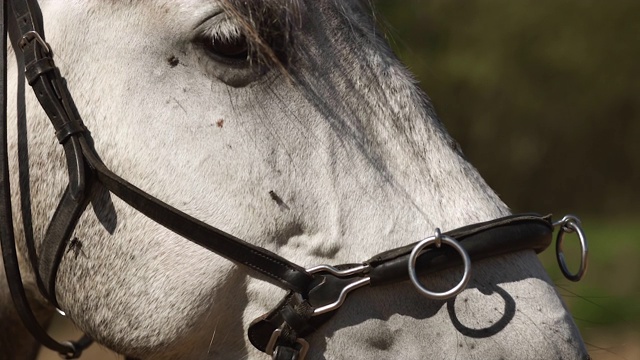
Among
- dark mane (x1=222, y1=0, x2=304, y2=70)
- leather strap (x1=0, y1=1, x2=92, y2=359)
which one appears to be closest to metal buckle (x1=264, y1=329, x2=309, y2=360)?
dark mane (x1=222, y1=0, x2=304, y2=70)

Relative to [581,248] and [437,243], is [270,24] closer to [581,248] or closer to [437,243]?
[437,243]

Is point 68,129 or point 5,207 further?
point 5,207

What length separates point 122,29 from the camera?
80.2 inches

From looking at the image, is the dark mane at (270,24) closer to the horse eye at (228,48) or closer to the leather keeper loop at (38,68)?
the horse eye at (228,48)

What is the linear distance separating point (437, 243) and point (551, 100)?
16565 mm

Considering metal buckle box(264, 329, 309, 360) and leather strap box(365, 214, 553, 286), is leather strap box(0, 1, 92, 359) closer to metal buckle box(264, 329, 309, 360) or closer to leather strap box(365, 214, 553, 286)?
metal buckle box(264, 329, 309, 360)

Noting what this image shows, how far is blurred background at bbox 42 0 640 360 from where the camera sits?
16188 millimetres

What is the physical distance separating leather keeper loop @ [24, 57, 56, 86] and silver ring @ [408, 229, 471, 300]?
105 cm

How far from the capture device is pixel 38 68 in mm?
2051

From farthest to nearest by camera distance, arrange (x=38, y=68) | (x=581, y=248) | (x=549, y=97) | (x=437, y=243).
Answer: (x=549, y=97), (x=38, y=68), (x=581, y=248), (x=437, y=243)

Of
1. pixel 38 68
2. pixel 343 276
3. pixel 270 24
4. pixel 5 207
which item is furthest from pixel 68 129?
pixel 343 276

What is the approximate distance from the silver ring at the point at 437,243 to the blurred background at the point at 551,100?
13007mm

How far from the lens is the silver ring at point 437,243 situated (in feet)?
5.81

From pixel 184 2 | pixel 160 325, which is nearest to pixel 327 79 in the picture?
pixel 184 2
